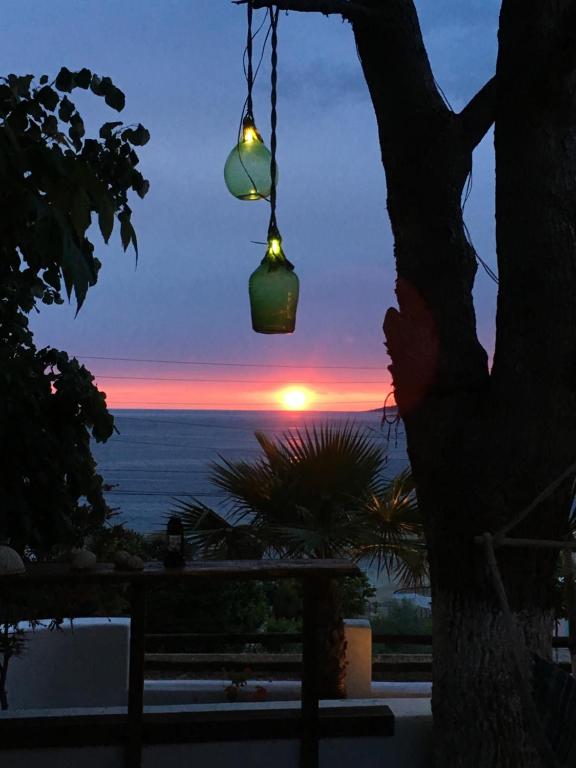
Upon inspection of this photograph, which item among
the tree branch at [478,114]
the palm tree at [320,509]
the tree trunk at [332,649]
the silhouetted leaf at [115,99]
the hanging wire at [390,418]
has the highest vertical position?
the tree branch at [478,114]

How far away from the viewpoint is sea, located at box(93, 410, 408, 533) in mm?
81688

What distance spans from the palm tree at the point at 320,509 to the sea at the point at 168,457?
150 ft

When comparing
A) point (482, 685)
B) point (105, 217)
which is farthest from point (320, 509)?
point (105, 217)

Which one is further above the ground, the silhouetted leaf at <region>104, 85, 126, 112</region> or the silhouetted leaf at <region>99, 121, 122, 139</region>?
the silhouetted leaf at <region>99, 121, 122, 139</region>

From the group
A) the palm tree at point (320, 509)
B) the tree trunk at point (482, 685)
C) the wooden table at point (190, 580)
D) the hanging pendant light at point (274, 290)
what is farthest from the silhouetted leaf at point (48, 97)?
Result: the palm tree at point (320, 509)

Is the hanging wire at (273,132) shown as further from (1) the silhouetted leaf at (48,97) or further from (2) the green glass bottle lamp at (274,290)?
(1) the silhouetted leaf at (48,97)

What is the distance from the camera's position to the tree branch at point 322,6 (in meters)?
2.85

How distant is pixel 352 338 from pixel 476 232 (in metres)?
63.2

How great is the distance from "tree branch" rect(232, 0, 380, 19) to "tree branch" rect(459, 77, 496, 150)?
509 mm

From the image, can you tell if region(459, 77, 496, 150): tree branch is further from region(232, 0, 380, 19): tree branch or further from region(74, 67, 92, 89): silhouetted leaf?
region(74, 67, 92, 89): silhouetted leaf

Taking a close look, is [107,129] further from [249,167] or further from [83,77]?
[249,167]

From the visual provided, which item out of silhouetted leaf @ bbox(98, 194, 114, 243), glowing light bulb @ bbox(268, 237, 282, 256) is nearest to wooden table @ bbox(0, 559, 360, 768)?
glowing light bulb @ bbox(268, 237, 282, 256)

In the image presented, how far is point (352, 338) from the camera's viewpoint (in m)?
65.9

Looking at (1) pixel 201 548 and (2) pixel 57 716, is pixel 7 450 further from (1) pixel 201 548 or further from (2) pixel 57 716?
(1) pixel 201 548
